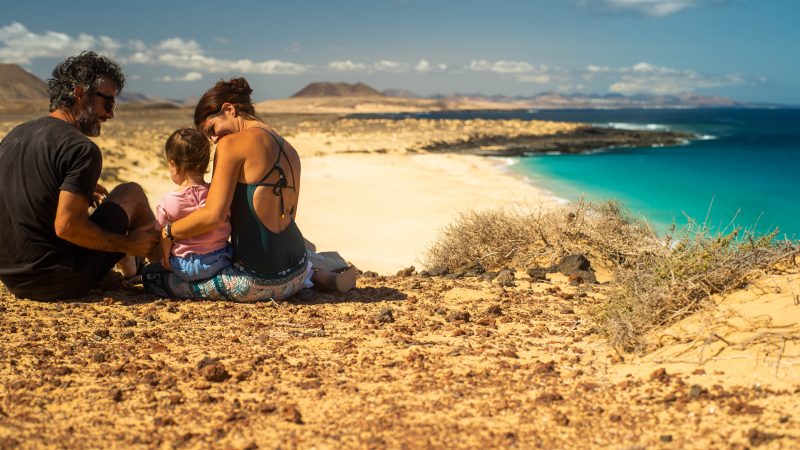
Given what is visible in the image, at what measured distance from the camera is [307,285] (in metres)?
5.27

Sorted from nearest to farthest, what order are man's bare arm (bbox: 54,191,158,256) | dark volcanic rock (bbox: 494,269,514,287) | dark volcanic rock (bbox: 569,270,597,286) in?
1. man's bare arm (bbox: 54,191,158,256)
2. dark volcanic rock (bbox: 494,269,514,287)
3. dark volcanic rock (bbox: 569,270,597,286)

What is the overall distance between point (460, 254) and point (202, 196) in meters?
3.00

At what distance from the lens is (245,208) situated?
4621 mm

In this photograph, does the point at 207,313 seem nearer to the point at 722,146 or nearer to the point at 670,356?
the point at 670,356

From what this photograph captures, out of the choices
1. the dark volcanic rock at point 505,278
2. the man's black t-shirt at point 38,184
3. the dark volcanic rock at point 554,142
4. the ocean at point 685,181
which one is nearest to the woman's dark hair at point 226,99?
the man's black t-shirt at point 38,184

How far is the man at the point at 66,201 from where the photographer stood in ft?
14.2

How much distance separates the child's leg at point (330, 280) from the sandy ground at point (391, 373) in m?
0.14

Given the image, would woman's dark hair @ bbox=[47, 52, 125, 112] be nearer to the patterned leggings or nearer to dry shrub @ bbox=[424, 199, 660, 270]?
the patterned leggings

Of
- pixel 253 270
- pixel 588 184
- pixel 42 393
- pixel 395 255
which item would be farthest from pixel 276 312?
pixel 588 184

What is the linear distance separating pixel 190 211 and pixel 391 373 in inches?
74.5

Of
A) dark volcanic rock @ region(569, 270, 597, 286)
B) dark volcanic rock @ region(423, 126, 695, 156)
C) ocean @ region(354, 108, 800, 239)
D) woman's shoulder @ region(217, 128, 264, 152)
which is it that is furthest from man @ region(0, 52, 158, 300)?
dark volcanic rock @ region(423, 126, 695, 156)

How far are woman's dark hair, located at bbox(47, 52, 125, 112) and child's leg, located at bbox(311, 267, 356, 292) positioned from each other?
78.5 inches

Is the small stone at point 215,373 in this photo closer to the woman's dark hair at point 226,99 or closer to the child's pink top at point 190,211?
the child's pink top at point 190,211

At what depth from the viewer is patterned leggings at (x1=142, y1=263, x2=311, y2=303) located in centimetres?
480
